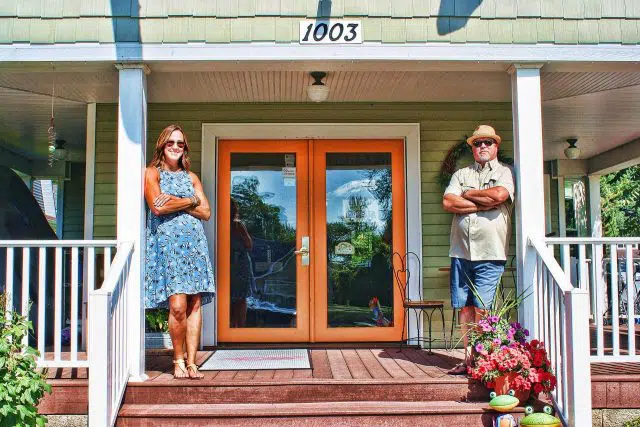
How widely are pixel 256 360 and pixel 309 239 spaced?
1248mm

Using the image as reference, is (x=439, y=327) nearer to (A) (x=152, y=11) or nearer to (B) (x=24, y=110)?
(A) (x=152, y=11)

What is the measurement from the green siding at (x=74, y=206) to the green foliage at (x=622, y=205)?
11890 millimetres

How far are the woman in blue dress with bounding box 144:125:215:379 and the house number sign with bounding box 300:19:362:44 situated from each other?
3.32 ft

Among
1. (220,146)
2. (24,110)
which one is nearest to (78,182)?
(24,110)

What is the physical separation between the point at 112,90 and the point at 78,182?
13.5ft

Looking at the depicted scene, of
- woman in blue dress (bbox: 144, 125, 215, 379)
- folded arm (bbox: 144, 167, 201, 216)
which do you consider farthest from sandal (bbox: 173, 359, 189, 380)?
folded arm (bbox: 144, 167, 201, 216)

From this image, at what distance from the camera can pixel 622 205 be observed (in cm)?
1579

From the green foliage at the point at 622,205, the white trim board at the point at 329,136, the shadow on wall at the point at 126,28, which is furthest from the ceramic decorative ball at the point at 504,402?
the green foliage at the point at 622,205

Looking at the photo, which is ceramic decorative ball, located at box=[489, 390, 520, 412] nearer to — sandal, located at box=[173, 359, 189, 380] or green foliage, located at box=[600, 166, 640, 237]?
sandal, located at box=[173, 359, 189, 380]

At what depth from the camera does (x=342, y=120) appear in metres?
5.62

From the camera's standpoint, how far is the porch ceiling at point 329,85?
451cm

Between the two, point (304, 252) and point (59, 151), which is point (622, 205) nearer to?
point (304, 252)

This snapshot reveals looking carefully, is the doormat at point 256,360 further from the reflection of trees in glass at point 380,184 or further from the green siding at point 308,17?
the green siding at point 308,17

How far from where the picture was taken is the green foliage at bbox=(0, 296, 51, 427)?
10.6ft
